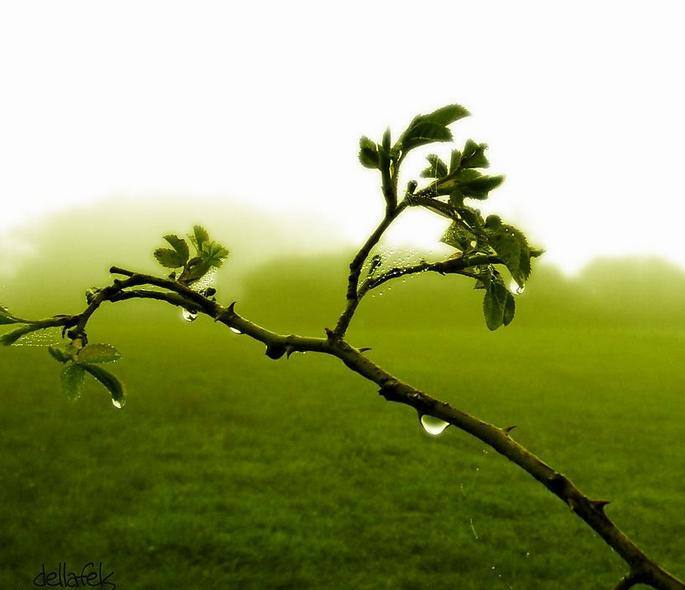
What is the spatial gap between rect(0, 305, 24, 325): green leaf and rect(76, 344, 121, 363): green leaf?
6 centimetres

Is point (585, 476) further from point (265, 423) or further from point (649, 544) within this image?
point (265, 423)

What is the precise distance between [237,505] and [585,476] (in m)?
3.79

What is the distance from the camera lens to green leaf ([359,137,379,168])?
1.69 feet

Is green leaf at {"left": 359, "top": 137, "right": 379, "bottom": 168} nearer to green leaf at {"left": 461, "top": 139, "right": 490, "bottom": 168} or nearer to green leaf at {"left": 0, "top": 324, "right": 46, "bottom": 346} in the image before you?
green leaf at {"left": 461, "top": 139, "right": 490, "bottom": 168}

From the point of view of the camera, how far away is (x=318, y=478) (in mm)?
6941

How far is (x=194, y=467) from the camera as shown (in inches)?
283

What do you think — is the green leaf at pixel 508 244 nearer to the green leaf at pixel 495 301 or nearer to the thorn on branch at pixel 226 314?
the green leaf at pixel 495 301

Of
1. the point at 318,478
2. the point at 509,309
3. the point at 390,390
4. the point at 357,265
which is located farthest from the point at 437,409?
the point at 318,478

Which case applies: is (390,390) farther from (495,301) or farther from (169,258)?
(169,258)

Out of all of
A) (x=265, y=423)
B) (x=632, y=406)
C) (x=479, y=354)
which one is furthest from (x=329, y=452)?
(x=479, y=354)

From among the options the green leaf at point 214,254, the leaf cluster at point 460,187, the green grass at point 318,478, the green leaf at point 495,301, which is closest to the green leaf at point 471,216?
the leaf cluster at point 460,187

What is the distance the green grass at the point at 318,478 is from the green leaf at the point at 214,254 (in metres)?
4.64

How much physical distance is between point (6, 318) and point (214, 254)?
8.6 inches

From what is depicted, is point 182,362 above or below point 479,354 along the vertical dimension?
below
